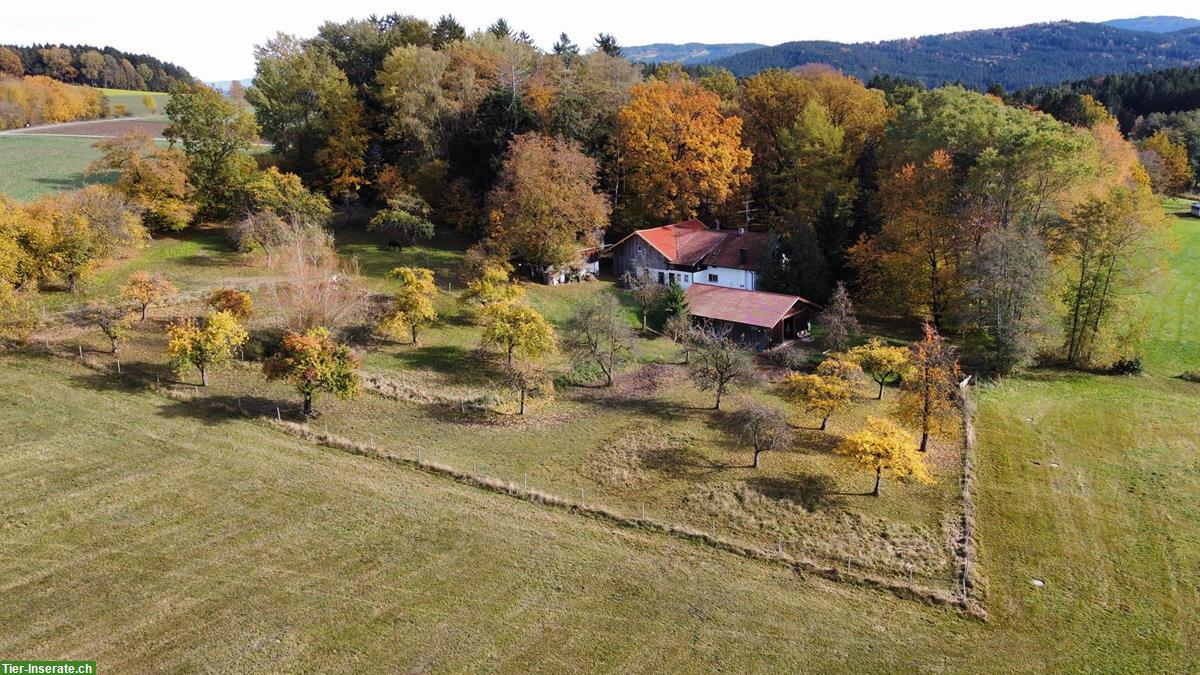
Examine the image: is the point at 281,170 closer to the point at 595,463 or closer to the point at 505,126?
the point at 505,126

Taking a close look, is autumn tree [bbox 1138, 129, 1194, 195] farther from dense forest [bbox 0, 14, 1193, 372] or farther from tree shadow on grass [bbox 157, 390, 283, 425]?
tree shadow on grass [bbox 157, 390, 283, 425]

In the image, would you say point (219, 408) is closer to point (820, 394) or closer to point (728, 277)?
point (820, 394)

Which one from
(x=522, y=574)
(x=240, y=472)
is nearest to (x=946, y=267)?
(x=522, y=574)

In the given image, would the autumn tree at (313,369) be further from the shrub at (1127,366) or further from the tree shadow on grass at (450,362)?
the shrub at (1127,366)

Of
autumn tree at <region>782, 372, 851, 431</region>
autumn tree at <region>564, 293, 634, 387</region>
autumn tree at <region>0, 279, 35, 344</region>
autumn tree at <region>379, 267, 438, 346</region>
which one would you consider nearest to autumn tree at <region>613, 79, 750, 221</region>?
autumn tree at <region>564, 293, 634, 387</region>

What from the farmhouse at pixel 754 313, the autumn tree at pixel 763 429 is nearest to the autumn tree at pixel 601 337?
the farmhouse at pixel 754 313

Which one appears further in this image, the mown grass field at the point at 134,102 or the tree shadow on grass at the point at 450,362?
the mown grass field at the point at 134,102
